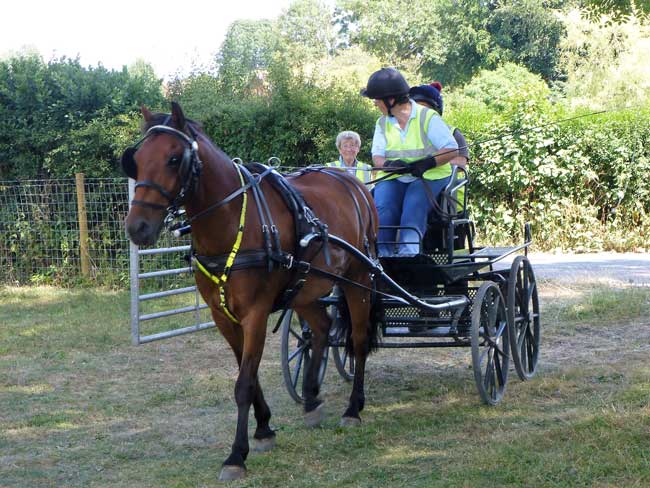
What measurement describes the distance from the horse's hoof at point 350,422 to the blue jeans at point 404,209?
1261 millimetres

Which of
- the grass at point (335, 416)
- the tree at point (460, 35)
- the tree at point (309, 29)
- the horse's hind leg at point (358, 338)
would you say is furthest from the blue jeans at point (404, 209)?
the tree at point (309, 29)

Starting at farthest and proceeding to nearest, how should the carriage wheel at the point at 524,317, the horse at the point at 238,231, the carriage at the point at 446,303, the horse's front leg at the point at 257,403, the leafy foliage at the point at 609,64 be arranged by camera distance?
the leafy foliage at the point at 609,64 → the carriage wheel at the point at 524,317 → the carriage at the point at 446,303 → the horse's front leg at the point at 257,403 → the horse at the point at 238,231

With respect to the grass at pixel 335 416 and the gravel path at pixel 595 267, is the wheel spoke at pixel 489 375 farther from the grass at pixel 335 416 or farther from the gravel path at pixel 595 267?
the gravel path at pixel 595 267

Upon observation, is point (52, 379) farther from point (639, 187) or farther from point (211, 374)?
point (639, 187)

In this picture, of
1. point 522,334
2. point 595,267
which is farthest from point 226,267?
point 595,267

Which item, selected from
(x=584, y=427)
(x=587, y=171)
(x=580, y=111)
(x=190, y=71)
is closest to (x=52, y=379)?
(x=584, y=427)

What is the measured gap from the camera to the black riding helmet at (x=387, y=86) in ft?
20.3

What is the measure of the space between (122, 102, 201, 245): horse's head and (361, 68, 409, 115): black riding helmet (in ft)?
6.71

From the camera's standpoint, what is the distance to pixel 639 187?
15117 millimetres

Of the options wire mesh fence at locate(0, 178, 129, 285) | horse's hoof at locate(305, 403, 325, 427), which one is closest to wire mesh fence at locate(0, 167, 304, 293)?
wire mesh fence at locate(0, 178, 129, 285)

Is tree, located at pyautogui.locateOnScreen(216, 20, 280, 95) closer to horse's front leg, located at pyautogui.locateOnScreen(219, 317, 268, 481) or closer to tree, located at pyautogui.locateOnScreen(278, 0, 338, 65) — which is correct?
tree, located at pyautogui.locateOnScreen(278, 0, 338, 65)

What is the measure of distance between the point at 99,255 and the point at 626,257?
28.7 ft

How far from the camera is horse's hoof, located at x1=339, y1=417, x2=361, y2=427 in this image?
578 cm

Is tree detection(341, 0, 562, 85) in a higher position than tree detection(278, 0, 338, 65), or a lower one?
lower
